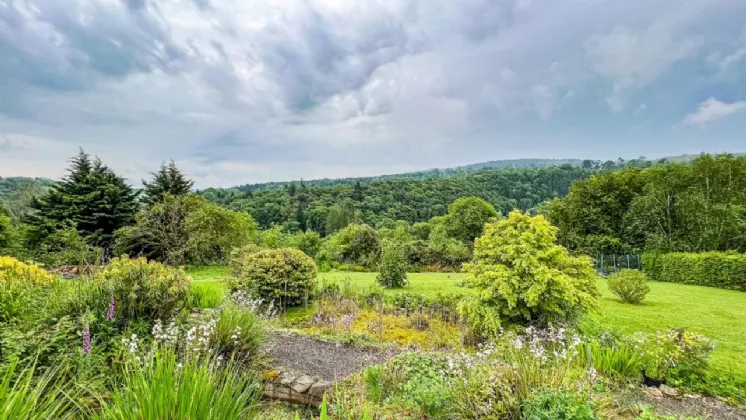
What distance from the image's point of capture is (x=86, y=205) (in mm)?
18891

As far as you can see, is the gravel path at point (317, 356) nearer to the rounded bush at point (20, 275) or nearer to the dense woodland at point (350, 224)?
the rounded bush at point (20, 275)

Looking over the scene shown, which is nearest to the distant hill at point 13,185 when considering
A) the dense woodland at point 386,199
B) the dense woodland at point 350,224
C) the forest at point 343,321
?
the dense woodland at point 386,199

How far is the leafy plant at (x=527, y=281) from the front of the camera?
622 cm

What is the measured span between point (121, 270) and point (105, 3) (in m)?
7.31

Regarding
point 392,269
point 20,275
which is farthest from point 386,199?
point 20,275

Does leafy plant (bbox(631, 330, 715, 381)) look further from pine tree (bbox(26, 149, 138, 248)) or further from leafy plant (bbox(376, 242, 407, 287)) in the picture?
pine tree (bbox(26, 149, 138, 248))

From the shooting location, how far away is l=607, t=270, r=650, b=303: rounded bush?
33.3 feet

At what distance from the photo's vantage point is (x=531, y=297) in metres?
6.12

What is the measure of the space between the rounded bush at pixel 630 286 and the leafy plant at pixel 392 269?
6474 millimetres

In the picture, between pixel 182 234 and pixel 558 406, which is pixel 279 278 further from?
pixel 182 234

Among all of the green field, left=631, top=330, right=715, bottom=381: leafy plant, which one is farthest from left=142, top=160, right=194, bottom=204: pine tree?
left=631, top=330, right=715, bottom=381: leafy plant

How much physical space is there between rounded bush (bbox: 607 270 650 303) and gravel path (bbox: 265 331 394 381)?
8.04 m

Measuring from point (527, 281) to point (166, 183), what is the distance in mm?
22439

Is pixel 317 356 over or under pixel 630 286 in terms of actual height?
over
